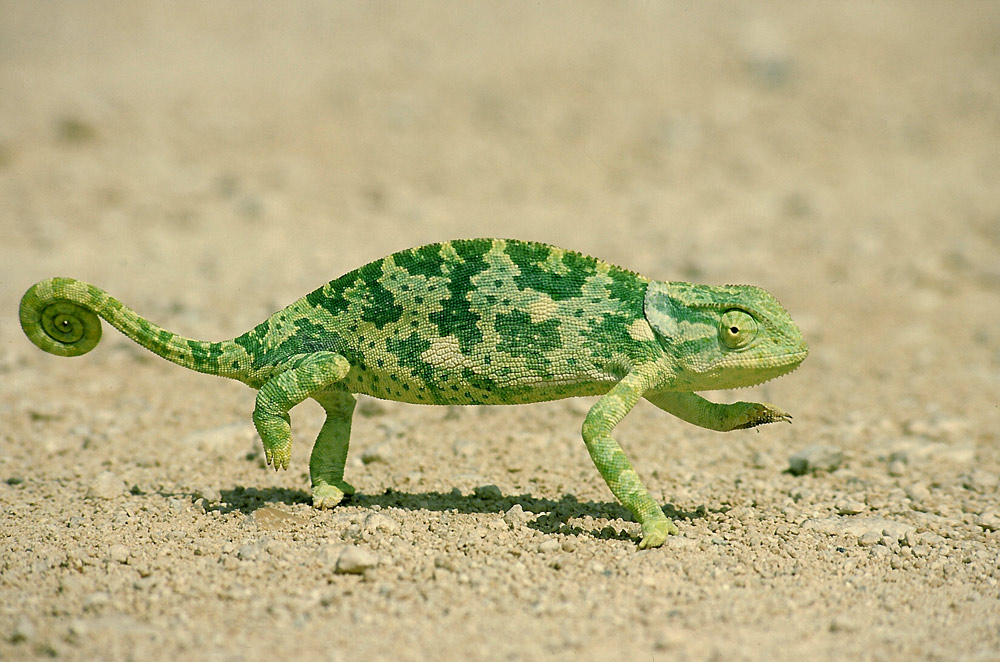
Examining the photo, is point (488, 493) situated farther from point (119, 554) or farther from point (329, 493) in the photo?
point (119, 554)

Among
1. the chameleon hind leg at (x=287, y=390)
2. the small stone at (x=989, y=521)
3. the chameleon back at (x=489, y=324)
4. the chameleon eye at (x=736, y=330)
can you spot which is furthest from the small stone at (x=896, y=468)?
the chameleon hind leg at (x=287, y=390)

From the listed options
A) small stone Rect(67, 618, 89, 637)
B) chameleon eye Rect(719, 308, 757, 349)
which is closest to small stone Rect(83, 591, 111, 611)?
small stone Rect(67, 618, 89, 637)

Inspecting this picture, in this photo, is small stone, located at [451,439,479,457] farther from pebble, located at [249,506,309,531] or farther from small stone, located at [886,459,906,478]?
small stone, located at [886,459,906,478]

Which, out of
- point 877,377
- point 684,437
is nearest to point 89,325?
point 684,437

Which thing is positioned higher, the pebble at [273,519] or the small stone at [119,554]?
the pebble at [273,519]

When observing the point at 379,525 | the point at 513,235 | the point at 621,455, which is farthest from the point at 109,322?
the point at 513,235

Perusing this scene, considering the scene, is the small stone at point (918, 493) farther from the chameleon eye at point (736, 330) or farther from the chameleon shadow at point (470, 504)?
the chameleon eye at point (736, 330)
